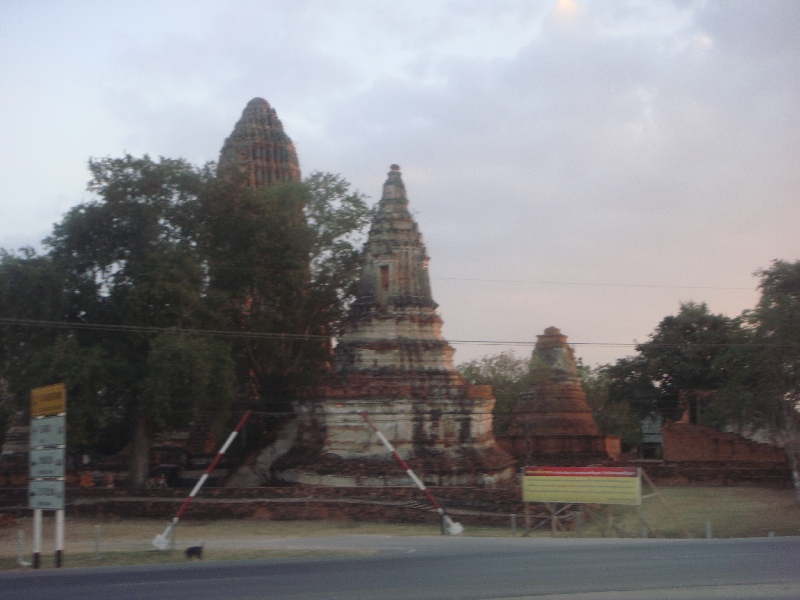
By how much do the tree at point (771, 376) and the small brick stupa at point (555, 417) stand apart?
889cm

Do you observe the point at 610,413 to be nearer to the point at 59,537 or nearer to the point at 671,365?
Answer: the point at 671,365

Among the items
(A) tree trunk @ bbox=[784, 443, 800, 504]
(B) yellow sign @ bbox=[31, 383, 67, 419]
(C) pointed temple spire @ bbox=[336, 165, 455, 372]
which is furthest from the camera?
(C) pointed temple spire @ bbox=[336, 165, 455, 372]

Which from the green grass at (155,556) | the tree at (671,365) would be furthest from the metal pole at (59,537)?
the tree at (671,365)

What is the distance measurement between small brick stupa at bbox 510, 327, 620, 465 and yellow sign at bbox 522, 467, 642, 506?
59.1ft

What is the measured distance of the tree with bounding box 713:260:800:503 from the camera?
31.7m

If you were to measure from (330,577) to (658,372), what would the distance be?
37386mm

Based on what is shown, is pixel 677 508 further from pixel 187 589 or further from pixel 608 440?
pixel 187 589

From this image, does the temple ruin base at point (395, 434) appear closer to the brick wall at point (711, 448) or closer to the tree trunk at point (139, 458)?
the tree trunk at point (139, 458)

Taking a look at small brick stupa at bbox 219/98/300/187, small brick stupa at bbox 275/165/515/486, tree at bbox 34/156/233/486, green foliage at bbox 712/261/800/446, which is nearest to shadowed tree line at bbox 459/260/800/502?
green foliage at bbox 712/261/800/446

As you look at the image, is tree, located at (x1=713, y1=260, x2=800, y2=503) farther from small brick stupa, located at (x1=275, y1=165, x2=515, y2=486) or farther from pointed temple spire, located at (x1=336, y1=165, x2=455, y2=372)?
pointed temple spire, located at (x1=336, y1=165, x2=455, y2=372)

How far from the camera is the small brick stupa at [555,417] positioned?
43.3 metres

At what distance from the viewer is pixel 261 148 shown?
4900cm

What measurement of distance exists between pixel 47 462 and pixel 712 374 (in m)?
36.1

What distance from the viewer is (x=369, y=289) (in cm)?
3444
